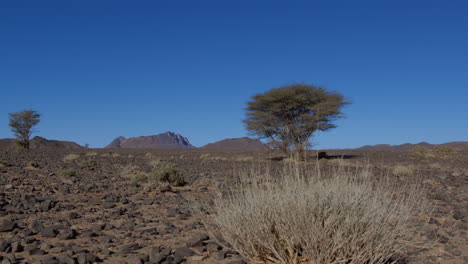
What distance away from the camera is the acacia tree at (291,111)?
72.4 ft

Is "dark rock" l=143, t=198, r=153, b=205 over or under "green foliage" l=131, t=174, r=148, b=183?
under

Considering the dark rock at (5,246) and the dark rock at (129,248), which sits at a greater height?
the dark rock at (5,246)

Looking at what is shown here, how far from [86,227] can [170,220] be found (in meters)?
1.26

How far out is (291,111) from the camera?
75.7ft

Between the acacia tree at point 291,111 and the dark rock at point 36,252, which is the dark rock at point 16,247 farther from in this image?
the acacia tree at point 291,111

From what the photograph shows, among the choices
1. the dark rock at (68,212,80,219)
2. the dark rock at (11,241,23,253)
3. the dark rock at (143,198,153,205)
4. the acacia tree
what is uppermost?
the acacia tree

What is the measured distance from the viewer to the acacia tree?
22.1m

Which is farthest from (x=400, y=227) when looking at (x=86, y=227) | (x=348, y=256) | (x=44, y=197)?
(x=44, y=197)

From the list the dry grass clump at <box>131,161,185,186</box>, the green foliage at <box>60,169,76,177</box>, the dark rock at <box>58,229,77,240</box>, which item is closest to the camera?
the dark rock at <box>58,229,77,240</box>

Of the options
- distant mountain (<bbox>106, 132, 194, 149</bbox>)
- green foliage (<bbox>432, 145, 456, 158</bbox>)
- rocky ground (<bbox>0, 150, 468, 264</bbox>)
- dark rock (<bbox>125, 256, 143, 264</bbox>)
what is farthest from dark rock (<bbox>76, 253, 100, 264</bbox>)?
distant mountain (<bbox>106, 132, 194, 149</bbox>)

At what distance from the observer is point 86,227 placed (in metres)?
5.25

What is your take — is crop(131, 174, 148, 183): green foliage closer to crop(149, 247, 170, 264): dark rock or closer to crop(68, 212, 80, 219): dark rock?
crop(68, 212, 80, 219): dark rock

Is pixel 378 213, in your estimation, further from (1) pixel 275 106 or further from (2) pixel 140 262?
(1) pixel 275 106

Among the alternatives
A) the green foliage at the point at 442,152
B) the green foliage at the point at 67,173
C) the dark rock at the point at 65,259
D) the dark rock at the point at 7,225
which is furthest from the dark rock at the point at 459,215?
the green foliage at the point at 442,152
